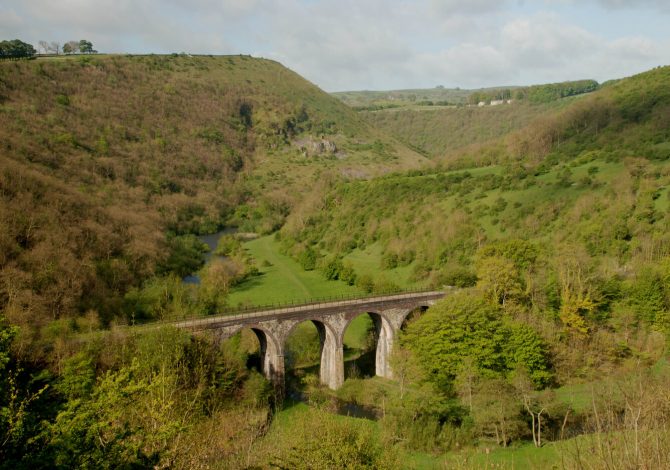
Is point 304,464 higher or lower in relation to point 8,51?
→ lower

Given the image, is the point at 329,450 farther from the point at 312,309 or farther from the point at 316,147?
the point at 316,147

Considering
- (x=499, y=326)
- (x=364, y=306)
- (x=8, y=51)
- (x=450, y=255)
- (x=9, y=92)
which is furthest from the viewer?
(x=8, y=51)

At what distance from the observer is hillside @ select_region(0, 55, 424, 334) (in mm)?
45406

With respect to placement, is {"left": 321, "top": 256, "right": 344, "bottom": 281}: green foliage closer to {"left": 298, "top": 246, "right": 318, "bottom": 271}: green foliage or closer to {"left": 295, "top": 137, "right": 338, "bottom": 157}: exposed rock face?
{"left": 298, "top": 246, "right": 318, "bottom": 271}: green foliage

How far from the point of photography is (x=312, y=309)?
4309cm

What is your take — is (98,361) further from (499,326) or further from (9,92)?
(9,92)

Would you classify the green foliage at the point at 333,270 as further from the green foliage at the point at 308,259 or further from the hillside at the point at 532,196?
the green foliage at the point at 308,259

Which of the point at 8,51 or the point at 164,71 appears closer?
the point at 8,51

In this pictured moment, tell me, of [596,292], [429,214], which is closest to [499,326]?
[596,292]

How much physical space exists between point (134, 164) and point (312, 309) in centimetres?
7187

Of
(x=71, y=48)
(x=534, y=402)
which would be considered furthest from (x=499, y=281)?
(x=71, y=48)

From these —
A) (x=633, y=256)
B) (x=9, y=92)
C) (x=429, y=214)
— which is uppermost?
(x=9, y=92)

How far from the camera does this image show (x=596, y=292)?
1794 inches

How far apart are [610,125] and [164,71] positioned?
134 m
